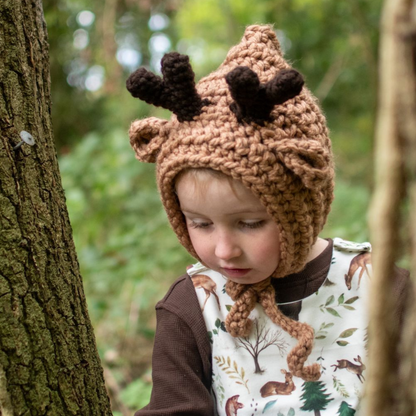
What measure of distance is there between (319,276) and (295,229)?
1.04 ft

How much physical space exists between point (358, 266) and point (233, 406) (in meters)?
0.62

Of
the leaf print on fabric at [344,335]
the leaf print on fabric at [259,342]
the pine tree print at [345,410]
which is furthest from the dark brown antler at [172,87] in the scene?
the pine tree print at [345,410]

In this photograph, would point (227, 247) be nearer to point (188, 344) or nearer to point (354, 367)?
point (188, 344)

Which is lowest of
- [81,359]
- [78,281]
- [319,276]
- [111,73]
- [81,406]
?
[81,406]

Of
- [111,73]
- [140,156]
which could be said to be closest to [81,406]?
[140,156]

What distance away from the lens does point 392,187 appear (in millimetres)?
626

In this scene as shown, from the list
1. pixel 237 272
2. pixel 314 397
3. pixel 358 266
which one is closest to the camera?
pixel 237 272

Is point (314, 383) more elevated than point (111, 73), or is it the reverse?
point (111, 73)

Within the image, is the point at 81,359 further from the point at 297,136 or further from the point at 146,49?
the point at 146,49

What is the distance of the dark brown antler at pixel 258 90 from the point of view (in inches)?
45.7

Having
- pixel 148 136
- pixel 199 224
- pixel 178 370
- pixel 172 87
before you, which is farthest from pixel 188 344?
pixel 172 87

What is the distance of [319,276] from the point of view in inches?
63.9

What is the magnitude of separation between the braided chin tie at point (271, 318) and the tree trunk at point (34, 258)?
18.5 inches

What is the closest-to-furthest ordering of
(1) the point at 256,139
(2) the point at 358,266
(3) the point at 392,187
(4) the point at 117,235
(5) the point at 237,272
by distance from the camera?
(3) the point at 392,187 < (1) the point at 256,139 < (5) the point at 237,272 < (2) the point at 358,266 < (4) the point at 117,235
